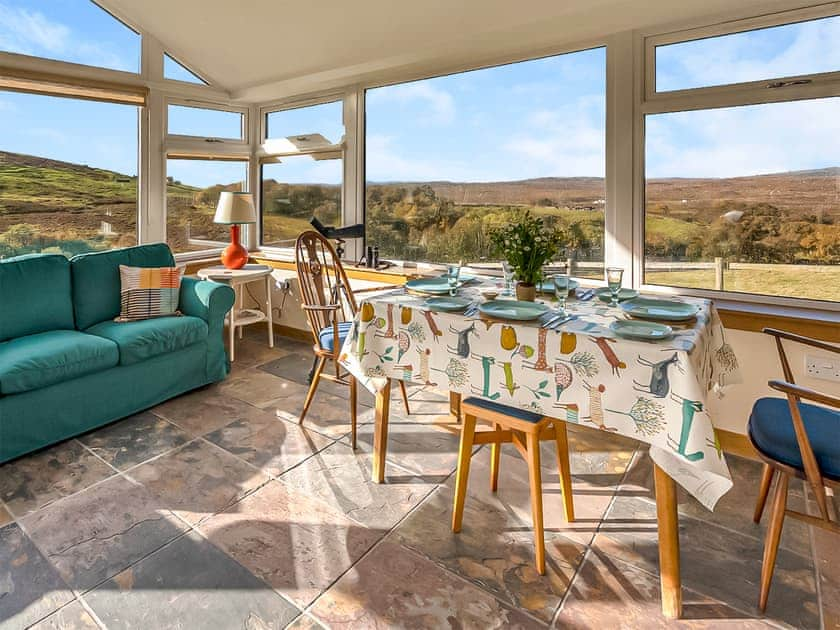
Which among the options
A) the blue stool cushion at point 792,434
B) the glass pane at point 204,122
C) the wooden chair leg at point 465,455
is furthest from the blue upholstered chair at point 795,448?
the glass pane at point 204,122

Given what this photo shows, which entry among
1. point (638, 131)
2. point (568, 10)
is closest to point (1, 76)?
point (568, 10)

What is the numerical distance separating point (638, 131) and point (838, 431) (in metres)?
1.91

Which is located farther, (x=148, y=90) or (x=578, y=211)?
(x=148, y=90)

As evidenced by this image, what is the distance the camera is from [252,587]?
1631 mm

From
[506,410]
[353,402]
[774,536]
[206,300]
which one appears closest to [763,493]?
[774,536]

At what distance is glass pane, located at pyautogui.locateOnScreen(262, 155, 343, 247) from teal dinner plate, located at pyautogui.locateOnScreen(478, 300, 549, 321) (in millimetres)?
2691

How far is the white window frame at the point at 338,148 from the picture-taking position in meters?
4.12

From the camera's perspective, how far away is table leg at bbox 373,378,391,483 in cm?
216

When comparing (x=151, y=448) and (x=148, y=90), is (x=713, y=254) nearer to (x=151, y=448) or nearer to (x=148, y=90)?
(x=151, y=448)

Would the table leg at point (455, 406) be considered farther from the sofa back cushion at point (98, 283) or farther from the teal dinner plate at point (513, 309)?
the sofa back cushion at point (98, 283)

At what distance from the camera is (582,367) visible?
1.59 metres

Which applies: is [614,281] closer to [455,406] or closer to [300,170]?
[455,406]

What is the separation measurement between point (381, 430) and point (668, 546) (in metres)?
1.15

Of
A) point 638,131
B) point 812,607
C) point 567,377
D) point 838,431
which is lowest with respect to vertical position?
point 812,607
